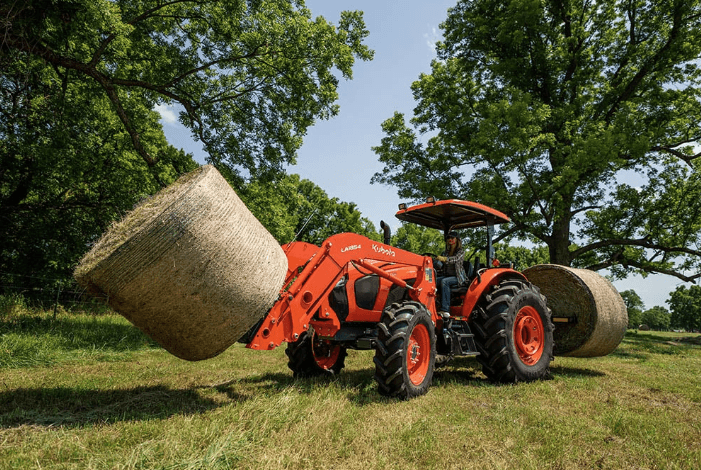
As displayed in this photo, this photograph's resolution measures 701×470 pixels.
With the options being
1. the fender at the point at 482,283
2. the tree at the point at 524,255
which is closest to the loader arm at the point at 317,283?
the fender at the point at 482,283

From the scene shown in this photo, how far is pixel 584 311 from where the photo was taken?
757cm

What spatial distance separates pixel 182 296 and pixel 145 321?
1.44 feet

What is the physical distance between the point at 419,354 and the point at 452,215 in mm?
2843

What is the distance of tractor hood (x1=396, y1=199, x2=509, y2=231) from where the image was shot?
6.59 m

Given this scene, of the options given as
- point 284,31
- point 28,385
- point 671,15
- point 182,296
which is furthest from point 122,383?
point 671,15

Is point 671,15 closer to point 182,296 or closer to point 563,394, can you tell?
point 563,394

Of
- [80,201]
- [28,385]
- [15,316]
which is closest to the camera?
[28,385]

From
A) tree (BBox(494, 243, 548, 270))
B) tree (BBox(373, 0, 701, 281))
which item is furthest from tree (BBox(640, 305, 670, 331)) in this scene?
tree (BBox(373, 0, 701, 281))

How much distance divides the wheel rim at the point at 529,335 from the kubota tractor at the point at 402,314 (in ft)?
0.05

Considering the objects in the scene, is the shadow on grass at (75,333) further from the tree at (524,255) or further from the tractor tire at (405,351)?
the tree at (524,255)

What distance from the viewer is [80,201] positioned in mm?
13570

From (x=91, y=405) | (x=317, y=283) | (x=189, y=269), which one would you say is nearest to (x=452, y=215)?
(x=317, y=283)

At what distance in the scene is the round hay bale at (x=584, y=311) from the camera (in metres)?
7.28

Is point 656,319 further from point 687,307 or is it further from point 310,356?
point 310,356
